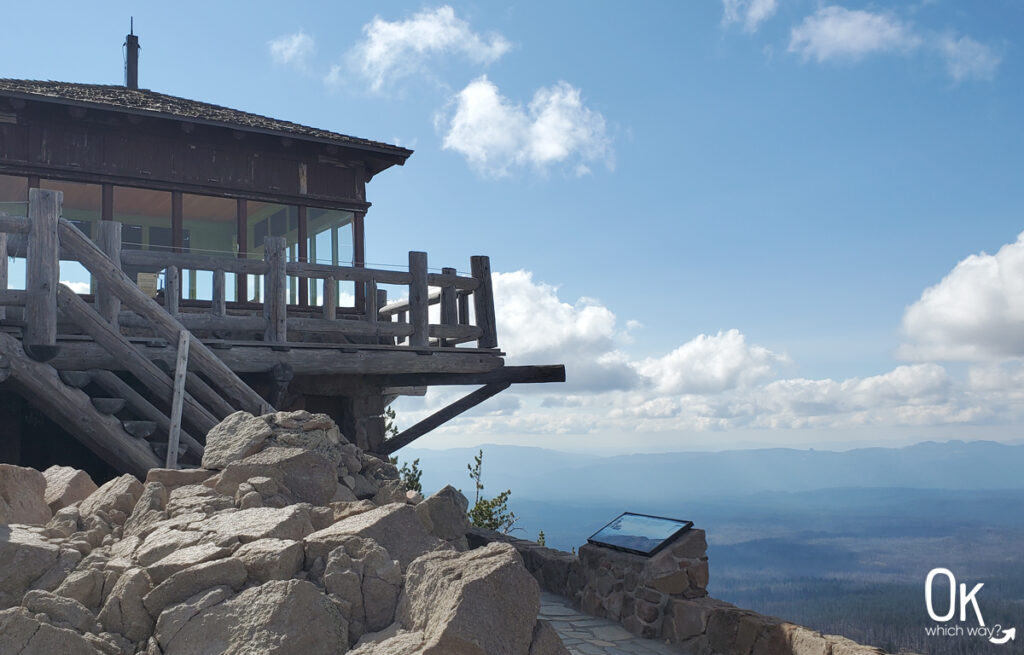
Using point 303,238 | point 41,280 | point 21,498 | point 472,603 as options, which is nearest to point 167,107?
point 303,238

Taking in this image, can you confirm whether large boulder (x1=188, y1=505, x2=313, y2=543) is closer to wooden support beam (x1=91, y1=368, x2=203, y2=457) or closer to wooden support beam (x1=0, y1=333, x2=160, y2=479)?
wooden support beam (x1=0, y1=333, x2=160, y2=479)

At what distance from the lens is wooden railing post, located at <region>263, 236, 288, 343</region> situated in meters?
11.4

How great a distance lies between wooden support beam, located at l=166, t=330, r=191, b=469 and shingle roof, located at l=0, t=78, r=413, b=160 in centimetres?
584

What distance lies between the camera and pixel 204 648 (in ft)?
15.7

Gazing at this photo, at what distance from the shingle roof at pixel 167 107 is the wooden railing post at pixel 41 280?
4.76 metres

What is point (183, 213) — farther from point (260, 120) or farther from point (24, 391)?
point (24, 391)

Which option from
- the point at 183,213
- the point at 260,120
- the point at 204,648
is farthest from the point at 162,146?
the point at 204,648

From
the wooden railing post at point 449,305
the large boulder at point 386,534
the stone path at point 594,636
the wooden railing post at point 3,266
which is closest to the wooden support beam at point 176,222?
the wooden railing post at point 3,266

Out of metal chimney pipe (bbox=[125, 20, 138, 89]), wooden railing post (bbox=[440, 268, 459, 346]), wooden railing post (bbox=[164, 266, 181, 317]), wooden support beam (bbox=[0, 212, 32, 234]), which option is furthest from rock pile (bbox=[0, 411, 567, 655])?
metal chimney pipe (bbox=[125, 20, 138, 89])

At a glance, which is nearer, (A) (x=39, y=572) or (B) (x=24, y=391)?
(A) (x=39, y=572)

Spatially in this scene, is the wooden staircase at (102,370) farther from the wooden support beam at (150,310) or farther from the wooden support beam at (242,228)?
the wooden support beam at (242,228)

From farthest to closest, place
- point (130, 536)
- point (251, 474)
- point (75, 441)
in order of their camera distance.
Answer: point (75, 441), point (251, 474), point (130, 536)

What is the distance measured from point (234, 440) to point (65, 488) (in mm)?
1217

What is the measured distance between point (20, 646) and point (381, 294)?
480 inches
